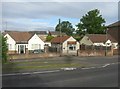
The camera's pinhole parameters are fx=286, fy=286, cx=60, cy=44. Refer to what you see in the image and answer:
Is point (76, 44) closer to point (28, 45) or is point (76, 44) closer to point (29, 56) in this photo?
point (28, 45)

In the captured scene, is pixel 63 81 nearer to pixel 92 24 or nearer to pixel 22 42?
pixel 22 42

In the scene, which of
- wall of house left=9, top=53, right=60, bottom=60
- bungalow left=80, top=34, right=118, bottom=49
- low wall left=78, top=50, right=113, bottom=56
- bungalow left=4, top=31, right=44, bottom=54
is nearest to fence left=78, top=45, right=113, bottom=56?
low wall left=78, top=50, right=113, bottom=56

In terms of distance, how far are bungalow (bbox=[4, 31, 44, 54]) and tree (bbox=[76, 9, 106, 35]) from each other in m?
38.5

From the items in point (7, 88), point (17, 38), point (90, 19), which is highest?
point (90, 19)

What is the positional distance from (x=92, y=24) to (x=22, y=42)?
143 feet

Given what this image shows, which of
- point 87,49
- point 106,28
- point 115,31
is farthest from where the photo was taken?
point 106,28

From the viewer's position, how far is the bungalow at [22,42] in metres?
61.1

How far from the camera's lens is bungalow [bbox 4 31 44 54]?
200 feet

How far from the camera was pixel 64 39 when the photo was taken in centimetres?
7006

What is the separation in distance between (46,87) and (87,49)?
39.0 m

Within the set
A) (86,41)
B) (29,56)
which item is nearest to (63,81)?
(29,56)

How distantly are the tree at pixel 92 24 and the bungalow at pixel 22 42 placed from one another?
38491mm

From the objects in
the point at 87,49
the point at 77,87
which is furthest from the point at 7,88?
the point at 87,49

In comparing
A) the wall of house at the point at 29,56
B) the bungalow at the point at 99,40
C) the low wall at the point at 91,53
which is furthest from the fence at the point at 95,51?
the bungalow at the point at 99,40
